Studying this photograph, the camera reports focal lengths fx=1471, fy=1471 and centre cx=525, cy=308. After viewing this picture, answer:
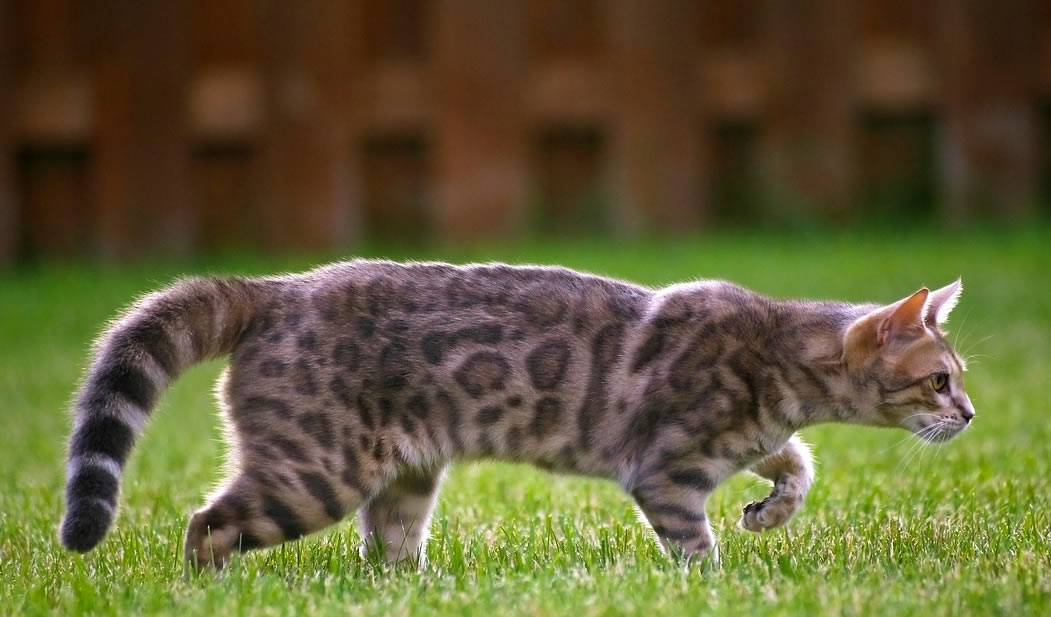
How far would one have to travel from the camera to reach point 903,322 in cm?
470

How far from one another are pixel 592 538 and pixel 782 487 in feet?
2.20

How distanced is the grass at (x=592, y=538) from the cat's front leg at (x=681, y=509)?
0.10 m

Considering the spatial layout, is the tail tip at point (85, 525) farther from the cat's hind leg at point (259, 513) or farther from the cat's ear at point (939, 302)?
the cat's ear at point (939, 302)

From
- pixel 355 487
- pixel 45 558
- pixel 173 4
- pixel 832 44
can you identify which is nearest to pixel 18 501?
pixel 45 558

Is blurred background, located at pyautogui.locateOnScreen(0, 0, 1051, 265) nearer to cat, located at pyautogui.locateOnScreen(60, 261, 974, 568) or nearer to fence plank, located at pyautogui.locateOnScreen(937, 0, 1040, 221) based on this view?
fence plank, located at pyautogui.locateOnScreen(937, 0, 1040, 221)

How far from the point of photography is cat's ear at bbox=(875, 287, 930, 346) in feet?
15.2

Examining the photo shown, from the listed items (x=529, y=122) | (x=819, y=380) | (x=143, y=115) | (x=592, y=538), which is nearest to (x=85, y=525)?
(x=592, y=538)

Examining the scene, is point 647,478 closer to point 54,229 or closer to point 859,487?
point 859,487

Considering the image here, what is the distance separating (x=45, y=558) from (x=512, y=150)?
7.75 metres

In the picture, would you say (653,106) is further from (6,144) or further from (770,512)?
(770,512)

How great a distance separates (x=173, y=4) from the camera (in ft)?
40.7

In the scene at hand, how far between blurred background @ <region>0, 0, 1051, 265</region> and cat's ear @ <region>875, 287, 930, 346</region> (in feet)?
24.6

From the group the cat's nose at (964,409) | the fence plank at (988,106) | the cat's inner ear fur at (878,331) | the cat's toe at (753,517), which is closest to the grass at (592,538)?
the cat's toe at (753,517)

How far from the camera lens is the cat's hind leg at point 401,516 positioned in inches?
191
